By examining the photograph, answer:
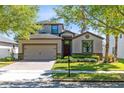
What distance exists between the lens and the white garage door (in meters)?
35.9

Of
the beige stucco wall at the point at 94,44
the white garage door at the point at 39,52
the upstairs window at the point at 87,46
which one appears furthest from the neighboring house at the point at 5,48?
the upstairs window at the point at 87,46

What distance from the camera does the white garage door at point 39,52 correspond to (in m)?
35.9

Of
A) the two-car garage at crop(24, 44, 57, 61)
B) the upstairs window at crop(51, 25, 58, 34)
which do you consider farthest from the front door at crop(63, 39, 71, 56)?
the upstairs window at crop(51, 25, 58, 34)

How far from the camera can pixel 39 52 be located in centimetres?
3619

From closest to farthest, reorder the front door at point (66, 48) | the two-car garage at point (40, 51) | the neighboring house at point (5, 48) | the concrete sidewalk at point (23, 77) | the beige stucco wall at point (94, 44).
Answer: the concrete sidewalk at point (23, 77), the beige stucco wall at point (94, 44), the two-car garage at point (40, 51), the front door at point (66, 48), the neighboring house at point (5, 48)

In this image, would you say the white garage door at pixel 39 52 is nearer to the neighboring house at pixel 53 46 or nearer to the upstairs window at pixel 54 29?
the neighboring house at pixel 53 46

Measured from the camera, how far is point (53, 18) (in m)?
18.3

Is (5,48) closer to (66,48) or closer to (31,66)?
Result: (66,48)

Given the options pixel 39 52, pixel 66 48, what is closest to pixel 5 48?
pixel 39 52

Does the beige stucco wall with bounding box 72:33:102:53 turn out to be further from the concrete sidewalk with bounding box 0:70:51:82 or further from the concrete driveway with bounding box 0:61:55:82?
the concrete sidewalk with bounding box 0:70:51:82

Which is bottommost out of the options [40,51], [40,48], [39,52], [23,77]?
[23,77]

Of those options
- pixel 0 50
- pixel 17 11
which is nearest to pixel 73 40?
pixel 0 50

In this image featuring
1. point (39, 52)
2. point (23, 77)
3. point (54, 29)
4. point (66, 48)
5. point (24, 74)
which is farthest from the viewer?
point (54, 29)

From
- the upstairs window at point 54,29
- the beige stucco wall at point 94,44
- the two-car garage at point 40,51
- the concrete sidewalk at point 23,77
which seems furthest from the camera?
the upstairs window at point 54,29
